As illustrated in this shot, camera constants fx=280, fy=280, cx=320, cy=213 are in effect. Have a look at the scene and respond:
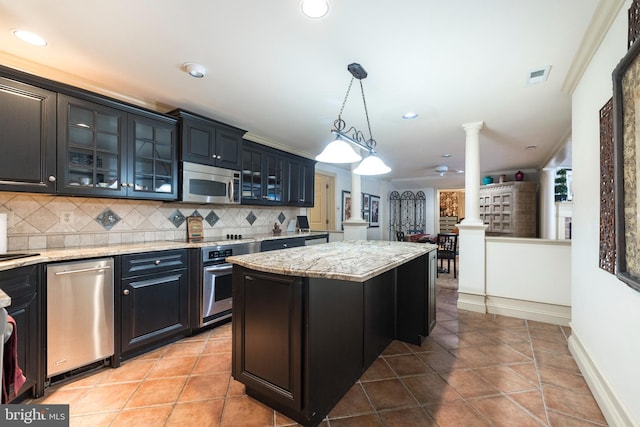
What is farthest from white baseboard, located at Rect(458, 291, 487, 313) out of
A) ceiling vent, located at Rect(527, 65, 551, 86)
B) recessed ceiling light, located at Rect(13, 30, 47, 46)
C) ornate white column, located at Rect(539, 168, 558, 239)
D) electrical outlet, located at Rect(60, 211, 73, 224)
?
recessed ceiling light, located at Rect(13, 30, 47, 46)

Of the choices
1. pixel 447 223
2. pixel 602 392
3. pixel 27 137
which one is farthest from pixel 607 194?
pixel 447 223

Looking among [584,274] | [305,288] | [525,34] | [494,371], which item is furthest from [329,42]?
[494,371]

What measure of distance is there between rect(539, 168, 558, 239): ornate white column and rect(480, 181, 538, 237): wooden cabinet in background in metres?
0.21

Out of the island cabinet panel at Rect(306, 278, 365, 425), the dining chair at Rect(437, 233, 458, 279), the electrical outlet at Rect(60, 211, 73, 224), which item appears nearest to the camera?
the island cabinet panel at Rect(306, 278, 365, 425)

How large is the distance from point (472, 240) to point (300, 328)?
2.91 m

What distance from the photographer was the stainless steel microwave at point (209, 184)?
290cm

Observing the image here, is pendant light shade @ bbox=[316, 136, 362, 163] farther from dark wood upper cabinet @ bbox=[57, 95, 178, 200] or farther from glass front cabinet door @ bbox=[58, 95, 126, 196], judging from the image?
glass front cabinet door @ bbox=[58, 95, 126, 196]

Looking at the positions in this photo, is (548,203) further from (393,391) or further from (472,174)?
(393,391)

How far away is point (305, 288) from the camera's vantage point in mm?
1516

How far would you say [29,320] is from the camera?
5.75ft

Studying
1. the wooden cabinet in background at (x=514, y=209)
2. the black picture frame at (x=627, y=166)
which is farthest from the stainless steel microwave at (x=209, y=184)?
the wooden cabinet in background at (x=514, y=209)

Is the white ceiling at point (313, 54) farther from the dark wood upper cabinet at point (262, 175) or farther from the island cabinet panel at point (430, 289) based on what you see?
the island cabinet panel at point (430, 289)

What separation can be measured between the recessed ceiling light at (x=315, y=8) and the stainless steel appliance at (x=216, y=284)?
215 centimetres

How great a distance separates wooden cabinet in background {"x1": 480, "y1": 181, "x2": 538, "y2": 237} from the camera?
20.7 ft
